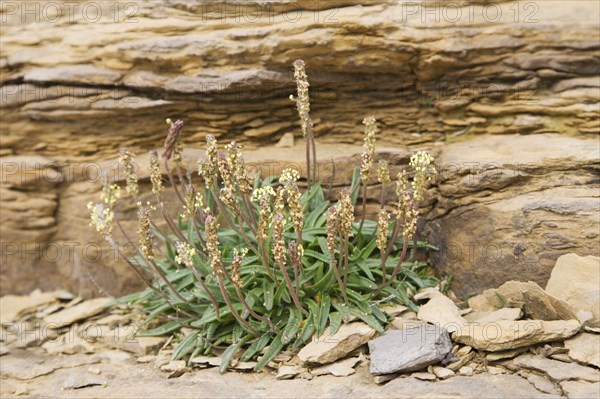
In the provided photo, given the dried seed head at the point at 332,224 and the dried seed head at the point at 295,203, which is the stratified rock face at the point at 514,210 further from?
the dried seed head at the point at 295,203

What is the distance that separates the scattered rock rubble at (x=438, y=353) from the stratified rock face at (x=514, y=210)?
0.28 meters

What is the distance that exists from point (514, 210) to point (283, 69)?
303cm

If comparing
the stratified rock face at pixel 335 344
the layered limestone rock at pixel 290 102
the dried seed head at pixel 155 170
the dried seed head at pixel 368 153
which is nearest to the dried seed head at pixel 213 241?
the stratified rock face at pixel 335 344

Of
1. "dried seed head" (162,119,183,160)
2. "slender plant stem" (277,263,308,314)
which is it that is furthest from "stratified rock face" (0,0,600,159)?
"slender plant stem" (277,263,308,314)

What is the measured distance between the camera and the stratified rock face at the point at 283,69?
24.7 feet

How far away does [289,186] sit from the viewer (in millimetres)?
5500

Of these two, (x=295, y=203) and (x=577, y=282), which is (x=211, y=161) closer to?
(x=295, y=203)

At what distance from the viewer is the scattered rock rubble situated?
5301 millimetres

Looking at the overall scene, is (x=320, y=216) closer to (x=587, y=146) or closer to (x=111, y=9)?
(x=587, y=146)

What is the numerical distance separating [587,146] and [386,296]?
8.42 feet

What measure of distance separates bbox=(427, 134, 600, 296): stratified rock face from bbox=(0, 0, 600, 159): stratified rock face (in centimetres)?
71

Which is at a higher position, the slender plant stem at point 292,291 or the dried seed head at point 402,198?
the dried seed head at point 402,198

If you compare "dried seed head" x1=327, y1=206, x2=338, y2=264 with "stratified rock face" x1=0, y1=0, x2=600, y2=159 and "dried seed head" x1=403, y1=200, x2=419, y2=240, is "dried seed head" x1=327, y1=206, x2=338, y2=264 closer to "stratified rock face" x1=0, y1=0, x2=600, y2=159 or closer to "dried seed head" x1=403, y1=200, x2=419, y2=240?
"dried seed head" x1=403, y1=200, x2=419, y2=240

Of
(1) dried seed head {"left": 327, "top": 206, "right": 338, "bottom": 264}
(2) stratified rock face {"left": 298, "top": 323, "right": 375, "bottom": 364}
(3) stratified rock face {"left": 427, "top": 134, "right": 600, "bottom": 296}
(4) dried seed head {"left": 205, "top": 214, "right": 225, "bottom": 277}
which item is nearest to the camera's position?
(4) dried seed head {"left": 205, "top": 214, "right": 225, "bottom": 277}
